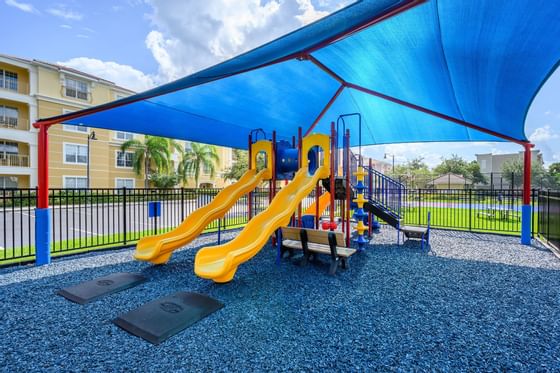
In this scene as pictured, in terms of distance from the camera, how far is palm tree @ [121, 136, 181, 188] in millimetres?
28500

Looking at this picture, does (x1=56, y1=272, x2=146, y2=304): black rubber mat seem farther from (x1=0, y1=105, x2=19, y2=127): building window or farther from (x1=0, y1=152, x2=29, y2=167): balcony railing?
(x1=0, y1=105, x2=19, y2=127): building window

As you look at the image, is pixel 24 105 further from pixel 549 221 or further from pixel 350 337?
pixel 549 221

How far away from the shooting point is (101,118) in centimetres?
670

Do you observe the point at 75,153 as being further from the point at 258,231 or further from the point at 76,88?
the point at 258,231

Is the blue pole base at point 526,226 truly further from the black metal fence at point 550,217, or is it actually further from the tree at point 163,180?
the tree at point 163,180

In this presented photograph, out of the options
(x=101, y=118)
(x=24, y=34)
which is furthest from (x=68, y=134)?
(x=101, y=118)

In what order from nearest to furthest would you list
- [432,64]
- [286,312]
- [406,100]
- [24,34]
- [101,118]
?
[286,312] → [432,64] → [101,118] → [406,100] → [24,34]

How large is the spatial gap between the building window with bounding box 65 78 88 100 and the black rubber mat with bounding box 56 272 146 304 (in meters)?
28.1

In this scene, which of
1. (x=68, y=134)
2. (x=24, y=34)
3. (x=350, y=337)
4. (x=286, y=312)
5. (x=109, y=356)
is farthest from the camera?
(x=68, y=134)

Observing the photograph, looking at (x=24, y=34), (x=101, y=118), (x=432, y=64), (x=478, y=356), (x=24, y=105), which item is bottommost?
(x=478, y=356)

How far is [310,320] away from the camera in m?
3.66

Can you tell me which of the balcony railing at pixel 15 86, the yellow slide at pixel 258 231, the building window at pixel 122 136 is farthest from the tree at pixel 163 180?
the yellow slide at pixel 258 231

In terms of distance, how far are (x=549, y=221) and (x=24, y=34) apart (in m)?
16.5

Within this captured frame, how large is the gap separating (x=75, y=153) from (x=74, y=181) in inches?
105
